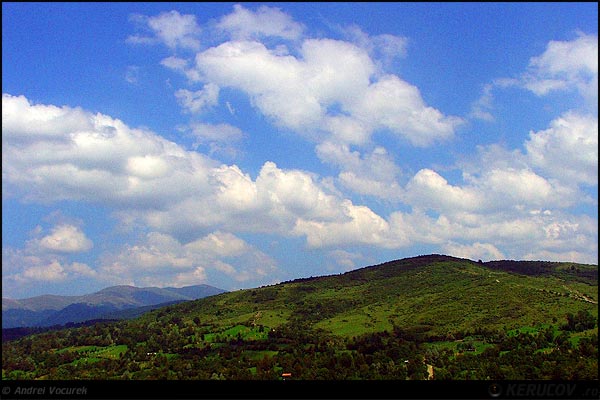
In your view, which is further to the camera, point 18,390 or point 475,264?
point 475,264

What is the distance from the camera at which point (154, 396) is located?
7.40 metres

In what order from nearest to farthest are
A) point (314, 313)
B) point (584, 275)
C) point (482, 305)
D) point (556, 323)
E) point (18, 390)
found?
1. point (18, 390)
2. point (556, 323)
3. point (482, 305)
4. point (314, 313)
5. point (584, 275)

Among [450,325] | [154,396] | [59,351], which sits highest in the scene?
[154,396]

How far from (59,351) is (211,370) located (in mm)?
49788

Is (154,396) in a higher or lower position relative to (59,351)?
higher

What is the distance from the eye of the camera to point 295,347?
7619cm

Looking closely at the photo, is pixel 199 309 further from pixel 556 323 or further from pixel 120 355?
pixel 556 323

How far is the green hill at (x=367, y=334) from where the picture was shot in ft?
185

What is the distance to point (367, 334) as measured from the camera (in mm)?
86250

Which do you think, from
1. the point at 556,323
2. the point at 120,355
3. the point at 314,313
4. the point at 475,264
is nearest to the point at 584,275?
the point at 475,264

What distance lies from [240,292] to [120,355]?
191ft

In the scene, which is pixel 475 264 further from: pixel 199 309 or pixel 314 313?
pixel 199 309

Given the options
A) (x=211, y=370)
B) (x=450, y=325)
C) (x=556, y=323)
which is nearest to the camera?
(x=211, y=370)

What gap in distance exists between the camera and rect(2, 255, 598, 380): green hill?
56500 mm
